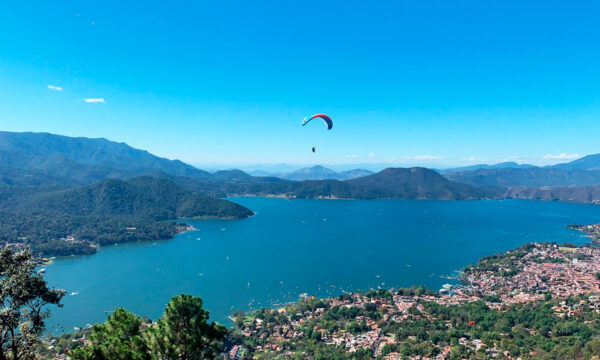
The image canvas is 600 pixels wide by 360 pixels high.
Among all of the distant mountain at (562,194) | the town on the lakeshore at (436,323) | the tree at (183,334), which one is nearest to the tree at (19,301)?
the tree at (183,334)

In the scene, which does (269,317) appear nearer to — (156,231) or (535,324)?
(535,324)

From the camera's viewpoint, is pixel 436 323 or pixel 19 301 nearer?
pixel 19 301

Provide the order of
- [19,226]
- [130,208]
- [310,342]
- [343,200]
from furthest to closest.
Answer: [343,200], [130,208], [19,226], [310,342]

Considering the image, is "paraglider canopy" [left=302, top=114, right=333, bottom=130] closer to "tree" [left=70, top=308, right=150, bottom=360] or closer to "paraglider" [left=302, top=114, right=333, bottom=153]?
"paraglider" [left=302, top=114, right=333, bottom=153]

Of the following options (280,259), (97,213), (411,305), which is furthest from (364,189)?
(411,305)

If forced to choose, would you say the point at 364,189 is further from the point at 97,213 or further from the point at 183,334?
the point at 183,334

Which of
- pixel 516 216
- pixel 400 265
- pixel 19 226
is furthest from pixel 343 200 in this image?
pixel 19 226
